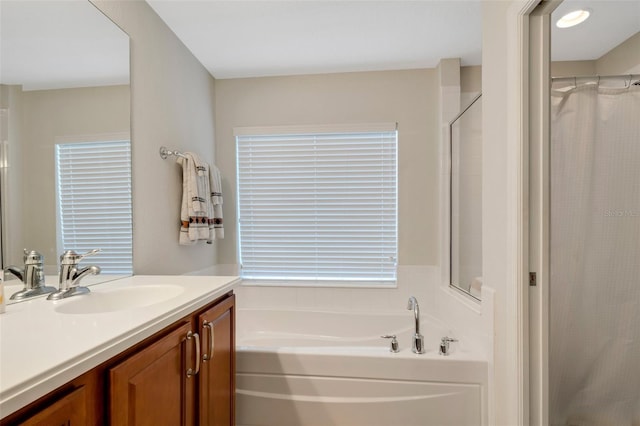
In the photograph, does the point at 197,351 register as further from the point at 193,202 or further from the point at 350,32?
the point at 350,32

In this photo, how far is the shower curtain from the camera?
1376 millimetres

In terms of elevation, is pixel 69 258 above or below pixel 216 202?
below

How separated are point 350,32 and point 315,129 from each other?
76 centimetres

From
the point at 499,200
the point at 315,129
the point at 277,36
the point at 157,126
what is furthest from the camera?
the point at 315,129

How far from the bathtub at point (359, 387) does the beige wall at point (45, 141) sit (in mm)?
1008

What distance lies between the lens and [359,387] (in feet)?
4.78

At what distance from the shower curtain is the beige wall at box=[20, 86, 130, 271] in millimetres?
2124

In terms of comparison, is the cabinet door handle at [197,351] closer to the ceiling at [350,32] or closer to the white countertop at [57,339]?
the white countertop at [57,339]

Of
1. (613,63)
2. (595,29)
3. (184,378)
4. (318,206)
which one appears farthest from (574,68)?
(184,378)

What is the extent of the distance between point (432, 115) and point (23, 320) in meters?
2.57

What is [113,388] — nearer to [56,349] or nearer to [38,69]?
[56,349]

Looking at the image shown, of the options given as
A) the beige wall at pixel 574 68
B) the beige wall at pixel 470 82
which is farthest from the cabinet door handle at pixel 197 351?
the beige wall at pixel 574 68

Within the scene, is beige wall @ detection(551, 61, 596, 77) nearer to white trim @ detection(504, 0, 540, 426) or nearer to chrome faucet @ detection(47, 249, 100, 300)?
white trim @ detection(504, 0, 540, 426)

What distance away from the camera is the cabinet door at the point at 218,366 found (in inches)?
42.6
